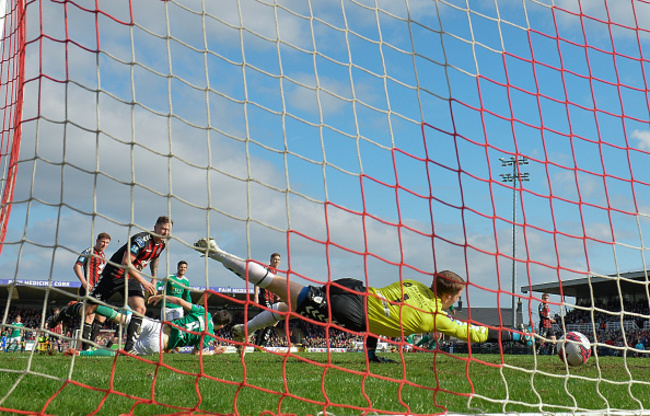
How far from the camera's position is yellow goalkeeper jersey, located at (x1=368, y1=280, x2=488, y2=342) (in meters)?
4.82

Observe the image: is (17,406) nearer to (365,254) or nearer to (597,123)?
(365,254)

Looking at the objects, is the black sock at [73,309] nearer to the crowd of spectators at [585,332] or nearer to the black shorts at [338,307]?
the black shorts at [338,307]

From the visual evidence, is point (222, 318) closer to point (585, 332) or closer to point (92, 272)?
point (92, 272)

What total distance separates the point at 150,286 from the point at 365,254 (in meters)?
3.54

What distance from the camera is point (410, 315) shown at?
16.0 ft

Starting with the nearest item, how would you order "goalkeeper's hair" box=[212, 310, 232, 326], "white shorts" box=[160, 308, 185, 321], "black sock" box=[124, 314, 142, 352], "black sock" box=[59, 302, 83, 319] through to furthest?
"black sock" box=[59, 302, 83, 319] < "white shorts" box=[160, 308, 185, 321] < "black sock" box=[124, 314, 142, 352] < "goalkeeper's hair" box=[212, 310, 232, 326]

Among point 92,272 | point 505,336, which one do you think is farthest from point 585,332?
point 505,336

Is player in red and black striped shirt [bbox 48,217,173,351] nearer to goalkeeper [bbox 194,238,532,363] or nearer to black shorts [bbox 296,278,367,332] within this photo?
goalkeeper [bbox 194,238,532,363]

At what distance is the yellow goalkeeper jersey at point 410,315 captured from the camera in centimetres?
482

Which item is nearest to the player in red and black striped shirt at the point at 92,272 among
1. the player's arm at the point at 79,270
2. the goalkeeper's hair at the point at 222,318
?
the player's arm at the point at 79,270

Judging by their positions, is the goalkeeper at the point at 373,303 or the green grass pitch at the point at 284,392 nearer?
the green grass pitch at the point at 284,392

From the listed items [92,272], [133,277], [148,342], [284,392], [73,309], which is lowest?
[284,392]

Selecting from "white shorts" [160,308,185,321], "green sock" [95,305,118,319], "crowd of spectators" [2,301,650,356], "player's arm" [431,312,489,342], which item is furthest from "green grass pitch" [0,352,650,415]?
"crowd of spectators" [2,301,650,356]

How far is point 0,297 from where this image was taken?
37.9m
